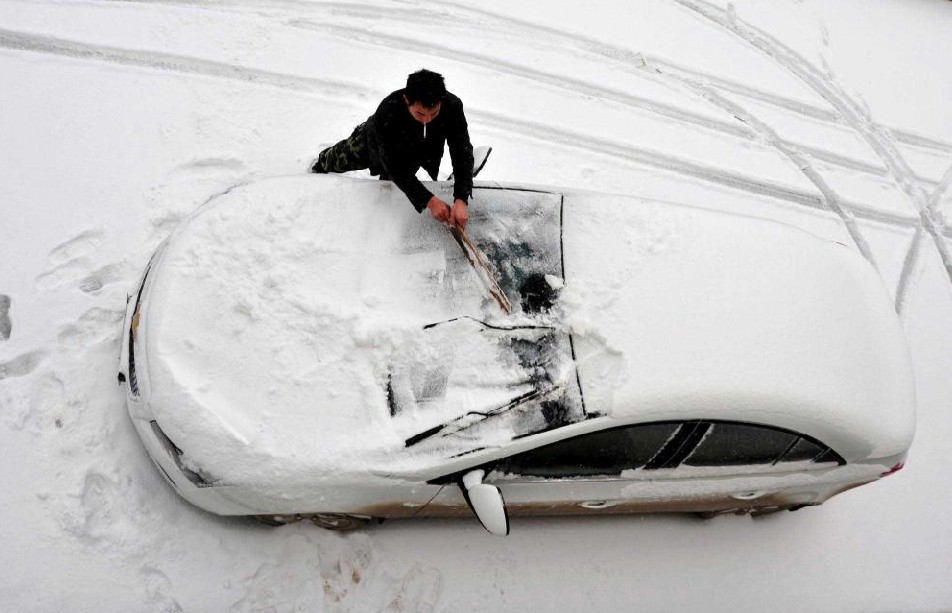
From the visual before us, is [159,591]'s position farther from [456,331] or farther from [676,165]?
[676,165]

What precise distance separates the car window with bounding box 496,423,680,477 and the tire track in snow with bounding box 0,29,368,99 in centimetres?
318

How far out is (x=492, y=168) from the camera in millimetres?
4543

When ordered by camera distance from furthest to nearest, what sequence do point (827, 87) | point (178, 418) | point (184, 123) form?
point (827, 87) < point (184, 123) < point (178, 418)

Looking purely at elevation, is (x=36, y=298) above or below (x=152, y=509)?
above

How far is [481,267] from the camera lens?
9.61 feet

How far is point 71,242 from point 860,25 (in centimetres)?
707

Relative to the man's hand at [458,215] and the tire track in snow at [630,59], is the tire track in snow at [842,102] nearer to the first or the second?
the tire track in snow at [630,59]

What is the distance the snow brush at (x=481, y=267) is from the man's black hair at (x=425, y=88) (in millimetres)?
592

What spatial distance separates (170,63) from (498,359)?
3.52 m

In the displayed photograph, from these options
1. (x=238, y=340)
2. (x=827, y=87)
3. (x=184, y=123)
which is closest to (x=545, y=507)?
(x=238, y=340)

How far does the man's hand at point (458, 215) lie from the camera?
9.66 feet

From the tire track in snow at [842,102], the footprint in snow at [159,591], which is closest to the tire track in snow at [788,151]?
the tire track in snow at [842,102]

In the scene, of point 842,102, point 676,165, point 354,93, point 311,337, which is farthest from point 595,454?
point 842,102

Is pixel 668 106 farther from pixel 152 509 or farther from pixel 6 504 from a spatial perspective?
pixel 6 504
